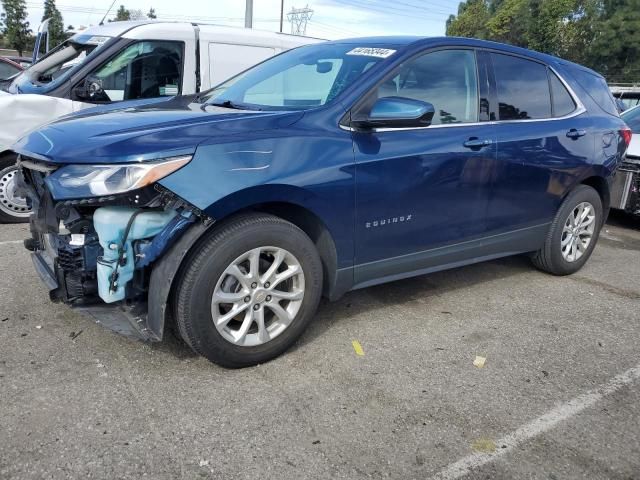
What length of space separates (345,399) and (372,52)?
2133mm

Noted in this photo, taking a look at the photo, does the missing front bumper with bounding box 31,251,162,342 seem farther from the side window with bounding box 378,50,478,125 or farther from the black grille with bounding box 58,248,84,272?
the side window with bounding box 378,50,478,125

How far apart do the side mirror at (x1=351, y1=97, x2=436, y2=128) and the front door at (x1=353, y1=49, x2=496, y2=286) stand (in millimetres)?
86

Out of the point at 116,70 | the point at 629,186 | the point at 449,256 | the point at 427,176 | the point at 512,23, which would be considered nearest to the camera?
the point at 427,176

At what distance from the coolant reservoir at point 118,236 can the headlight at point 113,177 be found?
11 centimetres

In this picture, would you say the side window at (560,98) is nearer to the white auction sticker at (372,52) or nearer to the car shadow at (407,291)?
the car shadow at (407,291)

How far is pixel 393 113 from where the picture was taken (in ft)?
10.3

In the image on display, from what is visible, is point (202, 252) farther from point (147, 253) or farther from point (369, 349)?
point (369, 349)

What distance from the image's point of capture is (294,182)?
2.93 metres

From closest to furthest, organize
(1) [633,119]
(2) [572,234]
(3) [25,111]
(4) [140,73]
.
A: 1. (2) [572,234]
2. (3) [25,111]
3. (4) [140,73]
4. (1) [633,119]

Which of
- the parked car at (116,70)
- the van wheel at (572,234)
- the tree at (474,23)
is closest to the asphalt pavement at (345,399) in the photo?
the van wheel at (572,234)

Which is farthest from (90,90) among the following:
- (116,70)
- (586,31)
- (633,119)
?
(586,31)

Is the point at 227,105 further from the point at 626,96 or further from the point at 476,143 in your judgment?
the point at 626,96

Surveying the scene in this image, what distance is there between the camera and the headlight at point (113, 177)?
2.58m

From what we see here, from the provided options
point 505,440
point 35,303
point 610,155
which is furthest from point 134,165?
point 610,155
